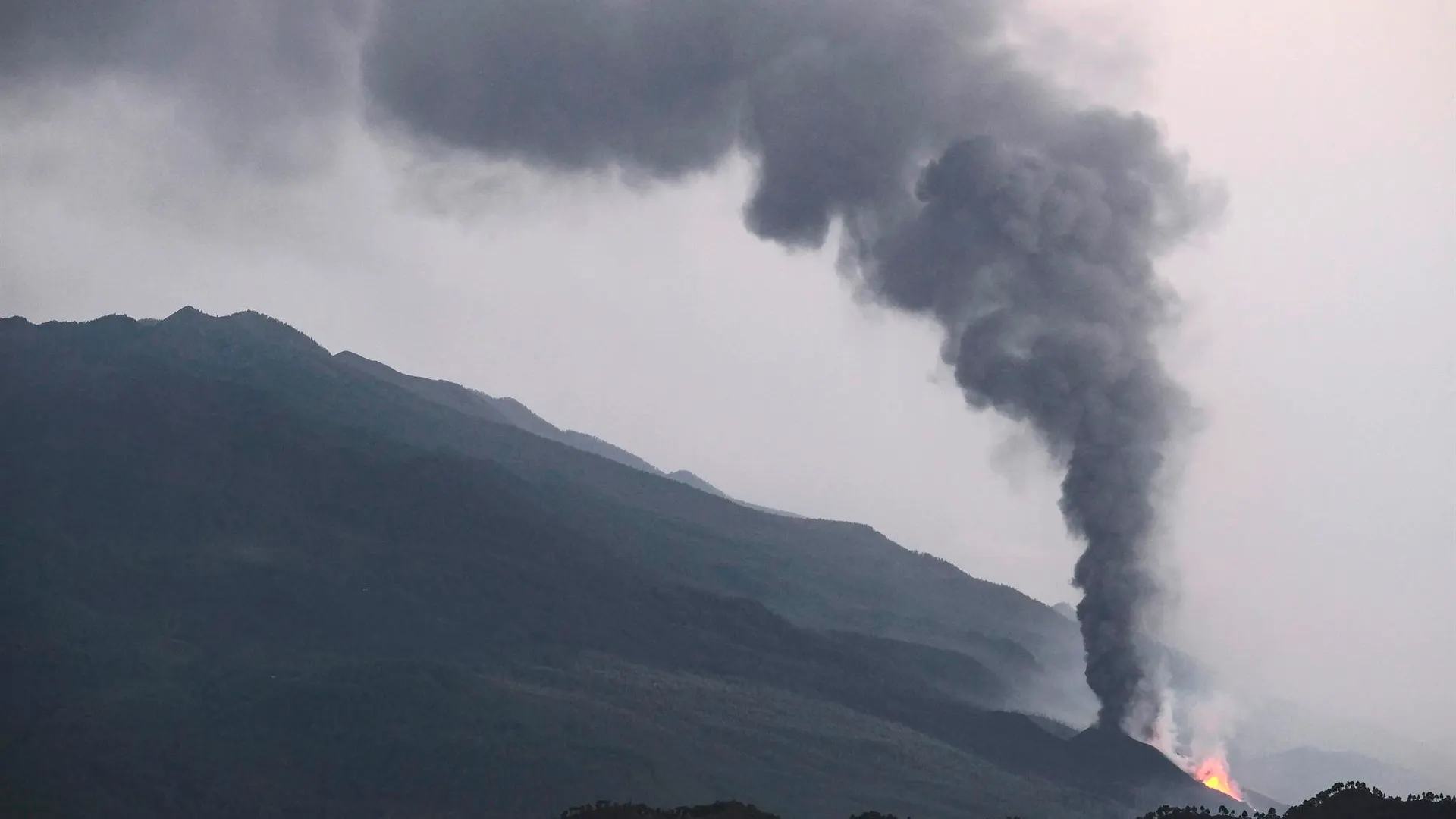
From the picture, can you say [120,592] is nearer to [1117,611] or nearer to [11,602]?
[11,602]

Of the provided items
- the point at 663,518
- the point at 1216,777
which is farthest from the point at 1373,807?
the point at 663,518

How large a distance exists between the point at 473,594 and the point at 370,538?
13.3 meters

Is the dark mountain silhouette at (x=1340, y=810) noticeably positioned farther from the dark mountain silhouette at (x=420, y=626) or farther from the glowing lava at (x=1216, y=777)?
the glowing lava at (x=1216, y=777)

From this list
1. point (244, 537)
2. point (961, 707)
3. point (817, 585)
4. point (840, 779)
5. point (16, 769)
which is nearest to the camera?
point (16, 769)

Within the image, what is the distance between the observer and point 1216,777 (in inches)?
4080

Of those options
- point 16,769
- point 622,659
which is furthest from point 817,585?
point 16,769

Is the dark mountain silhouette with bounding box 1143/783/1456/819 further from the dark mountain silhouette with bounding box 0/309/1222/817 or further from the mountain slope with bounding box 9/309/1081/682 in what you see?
the mountain slope with bounding box 9/309/1081/682

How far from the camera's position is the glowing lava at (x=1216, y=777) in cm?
10225

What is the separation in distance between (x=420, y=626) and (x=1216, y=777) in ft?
193

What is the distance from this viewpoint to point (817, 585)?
173 m

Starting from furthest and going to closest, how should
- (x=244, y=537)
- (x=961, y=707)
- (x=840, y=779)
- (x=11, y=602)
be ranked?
(x=244, y=537), (x=961, y=707), (x=11, y=602), (x=840, y=779)

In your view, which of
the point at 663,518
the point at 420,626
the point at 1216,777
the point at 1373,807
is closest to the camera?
the point at 1373,807

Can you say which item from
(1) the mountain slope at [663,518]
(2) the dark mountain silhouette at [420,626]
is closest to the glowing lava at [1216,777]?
(2) the dark mountain silhouette at [420,626]

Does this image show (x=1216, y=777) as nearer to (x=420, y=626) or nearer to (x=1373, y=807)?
(x=1373, y=807)
